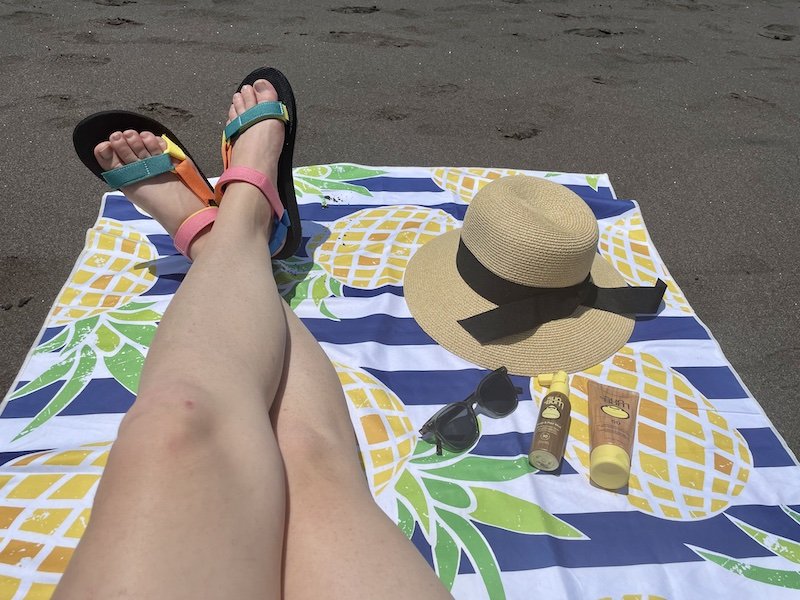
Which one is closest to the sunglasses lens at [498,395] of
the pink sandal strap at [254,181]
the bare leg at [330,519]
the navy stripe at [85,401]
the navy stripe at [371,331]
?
the navy stripe at [371,331]

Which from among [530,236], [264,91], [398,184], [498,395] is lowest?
[498,395]

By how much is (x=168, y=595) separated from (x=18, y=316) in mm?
1467

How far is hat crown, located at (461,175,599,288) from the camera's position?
134cm

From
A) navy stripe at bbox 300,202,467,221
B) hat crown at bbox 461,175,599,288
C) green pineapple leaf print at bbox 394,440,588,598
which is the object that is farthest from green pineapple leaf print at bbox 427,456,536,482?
navy stripe at bbox 300,202,467,221

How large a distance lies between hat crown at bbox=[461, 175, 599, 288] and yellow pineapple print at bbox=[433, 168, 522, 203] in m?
0.72

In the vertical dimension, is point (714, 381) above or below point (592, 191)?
below

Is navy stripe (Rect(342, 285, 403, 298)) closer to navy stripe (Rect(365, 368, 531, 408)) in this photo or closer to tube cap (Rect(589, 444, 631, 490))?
navy stripe (Rect(365, 368, 531, 408))

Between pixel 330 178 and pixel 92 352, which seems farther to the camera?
pixel 330 178

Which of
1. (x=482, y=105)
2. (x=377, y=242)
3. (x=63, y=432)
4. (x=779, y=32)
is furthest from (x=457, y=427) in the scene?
(x=779, y=32)

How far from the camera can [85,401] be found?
1.36 metres

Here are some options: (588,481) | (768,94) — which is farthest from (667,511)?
(768,94)

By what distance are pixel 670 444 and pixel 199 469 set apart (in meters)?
1.04

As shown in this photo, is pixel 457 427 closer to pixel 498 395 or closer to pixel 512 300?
pixel 498 395

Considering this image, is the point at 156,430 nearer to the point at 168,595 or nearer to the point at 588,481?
the point at 168,595
